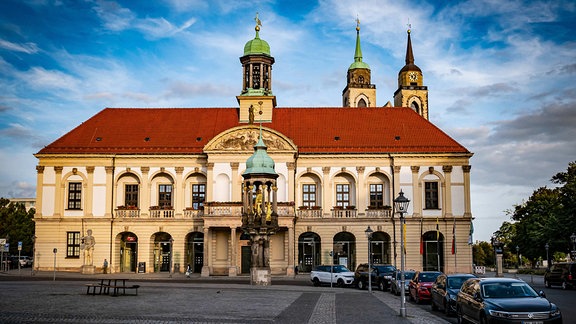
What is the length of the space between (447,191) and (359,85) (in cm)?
4318

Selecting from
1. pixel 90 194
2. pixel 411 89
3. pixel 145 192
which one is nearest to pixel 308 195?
pixel 145 192

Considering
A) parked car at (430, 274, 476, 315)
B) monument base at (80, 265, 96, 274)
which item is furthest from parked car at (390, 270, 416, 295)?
monument base at (80, 265, 96, 274)

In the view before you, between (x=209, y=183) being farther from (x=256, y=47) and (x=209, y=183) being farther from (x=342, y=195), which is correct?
(x=256, y=47)

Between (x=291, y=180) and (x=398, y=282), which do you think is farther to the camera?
(x=291, y=180)

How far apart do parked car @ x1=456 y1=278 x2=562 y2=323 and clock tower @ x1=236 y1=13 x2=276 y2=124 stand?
4161cm

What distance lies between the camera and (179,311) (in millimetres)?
22453

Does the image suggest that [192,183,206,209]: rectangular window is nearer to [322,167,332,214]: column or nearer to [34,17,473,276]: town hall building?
[34,17,473,276]: town hall building

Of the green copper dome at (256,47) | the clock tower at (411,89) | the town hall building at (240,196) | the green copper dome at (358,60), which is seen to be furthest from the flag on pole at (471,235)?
the green copper dome at (358,60)

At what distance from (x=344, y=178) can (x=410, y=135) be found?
7.01 metres

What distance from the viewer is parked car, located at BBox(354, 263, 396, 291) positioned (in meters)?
39.9

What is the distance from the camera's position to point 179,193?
5822 centimetres

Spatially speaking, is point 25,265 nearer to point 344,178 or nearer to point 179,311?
point 344,178

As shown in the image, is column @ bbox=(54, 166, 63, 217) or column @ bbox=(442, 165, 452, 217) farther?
column @ bbox=(54, 166, 63, 217)

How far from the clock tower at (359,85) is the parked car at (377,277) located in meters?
56.2
